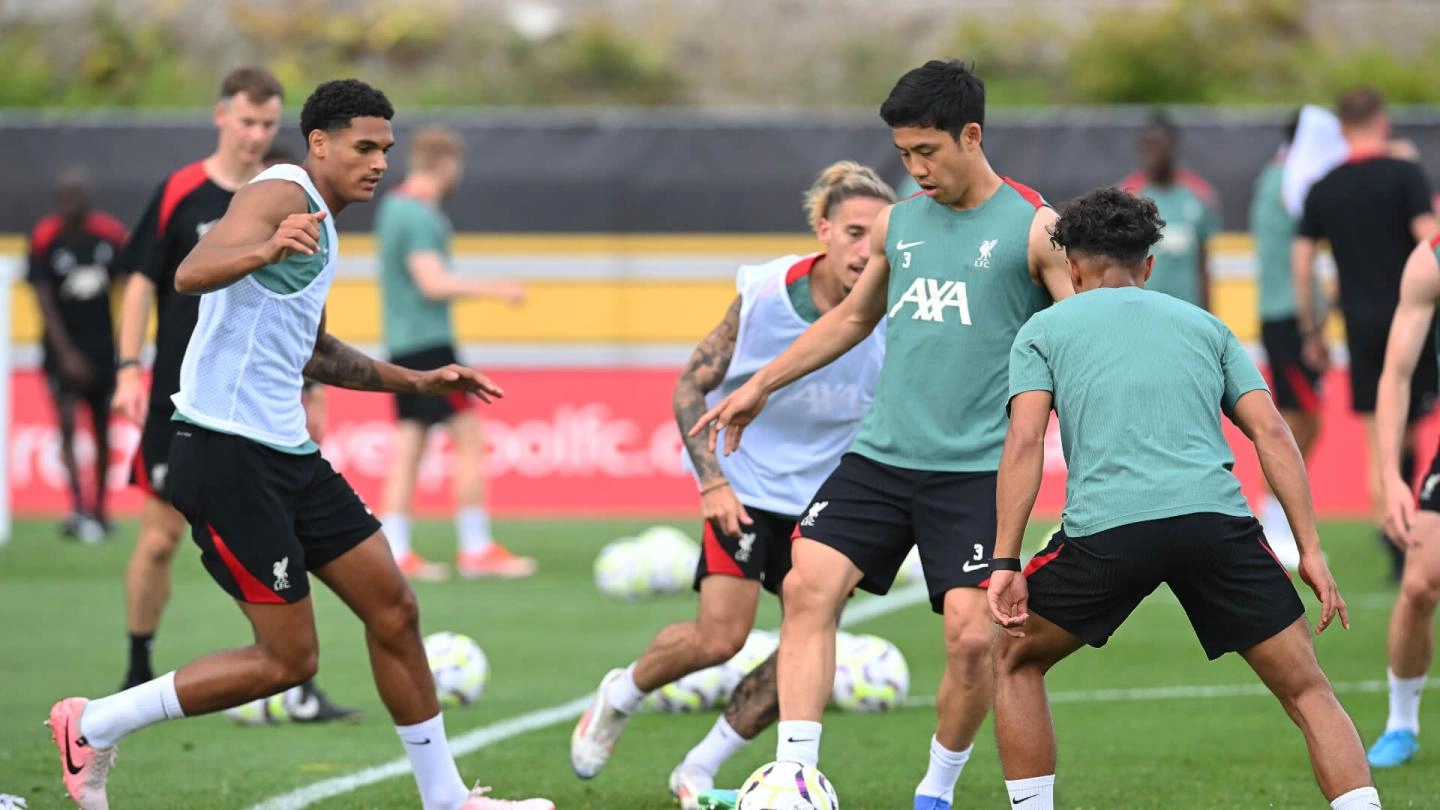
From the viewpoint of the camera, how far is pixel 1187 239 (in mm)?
13852

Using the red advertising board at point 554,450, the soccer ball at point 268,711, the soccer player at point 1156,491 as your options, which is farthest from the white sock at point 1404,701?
the red advertising board at point 554,450

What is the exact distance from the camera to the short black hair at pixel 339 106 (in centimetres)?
614

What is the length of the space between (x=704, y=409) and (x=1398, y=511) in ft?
7.85

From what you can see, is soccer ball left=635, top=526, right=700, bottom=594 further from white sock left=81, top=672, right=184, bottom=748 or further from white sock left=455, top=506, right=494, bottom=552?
white sock left=81, top=672, right=184, bottom=748

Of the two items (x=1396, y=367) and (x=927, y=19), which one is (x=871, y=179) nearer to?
(x=1396, y=367)

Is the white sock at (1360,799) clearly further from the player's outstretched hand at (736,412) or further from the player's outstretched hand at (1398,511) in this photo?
the player's outstretched hand at (736,412)

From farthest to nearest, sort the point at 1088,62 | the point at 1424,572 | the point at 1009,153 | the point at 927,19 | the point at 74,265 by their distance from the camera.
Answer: the point at 927,19
the point at 1088,62
the point at 1009,153
the point at 74,265
the point at 1424,572

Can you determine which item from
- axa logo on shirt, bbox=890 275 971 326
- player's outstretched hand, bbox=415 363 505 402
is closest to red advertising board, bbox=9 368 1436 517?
player's outstretched hand, bbox=415 363 505 402

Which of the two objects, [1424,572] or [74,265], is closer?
[1424,572]

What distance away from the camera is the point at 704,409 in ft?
22.4

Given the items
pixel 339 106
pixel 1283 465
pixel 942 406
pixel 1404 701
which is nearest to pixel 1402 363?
pixel 1404 701

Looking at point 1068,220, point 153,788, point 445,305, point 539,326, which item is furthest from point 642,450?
point 1068,220

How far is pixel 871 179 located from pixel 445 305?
6583 mm

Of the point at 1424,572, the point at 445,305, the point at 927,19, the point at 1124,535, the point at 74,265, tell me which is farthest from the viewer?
the point at 927,19
